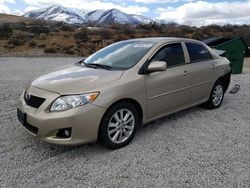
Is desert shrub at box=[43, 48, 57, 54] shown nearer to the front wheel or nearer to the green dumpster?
the green dumpster

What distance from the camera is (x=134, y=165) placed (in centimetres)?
330

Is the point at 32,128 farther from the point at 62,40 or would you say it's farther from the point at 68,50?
the point at 62,40

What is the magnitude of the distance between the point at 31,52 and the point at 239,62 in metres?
13.9

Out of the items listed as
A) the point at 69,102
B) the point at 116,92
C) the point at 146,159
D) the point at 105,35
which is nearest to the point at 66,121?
the point at 69,102

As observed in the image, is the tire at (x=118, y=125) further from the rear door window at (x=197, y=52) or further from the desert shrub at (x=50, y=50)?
the desert shrub at (x=50, y=50)

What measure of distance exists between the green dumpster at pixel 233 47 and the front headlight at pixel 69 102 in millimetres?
7811

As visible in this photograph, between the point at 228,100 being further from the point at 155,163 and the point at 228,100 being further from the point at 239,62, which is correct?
the point at 239,62

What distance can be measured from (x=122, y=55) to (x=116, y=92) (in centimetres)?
106

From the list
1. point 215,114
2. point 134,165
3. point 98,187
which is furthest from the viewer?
point 215,114

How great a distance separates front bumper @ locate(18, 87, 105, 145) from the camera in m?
3.24

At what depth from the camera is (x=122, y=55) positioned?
14.4 ft

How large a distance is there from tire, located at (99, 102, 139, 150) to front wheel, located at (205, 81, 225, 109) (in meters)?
2.25

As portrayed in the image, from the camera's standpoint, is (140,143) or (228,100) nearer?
(140,143)

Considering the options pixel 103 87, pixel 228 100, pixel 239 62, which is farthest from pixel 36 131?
pixel 239 62
